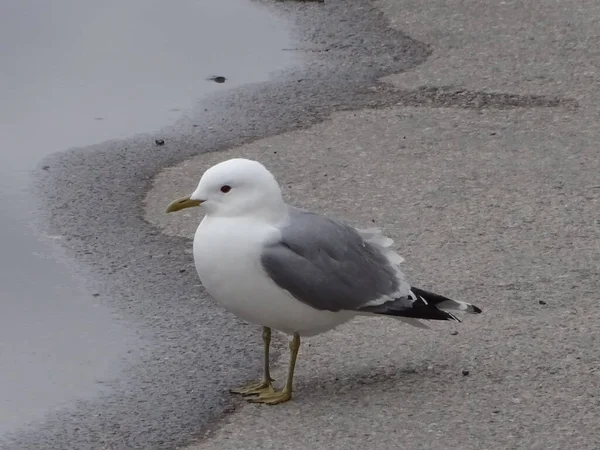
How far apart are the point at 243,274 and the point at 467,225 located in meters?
2.19

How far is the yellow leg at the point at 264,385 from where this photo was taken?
15.6 feet

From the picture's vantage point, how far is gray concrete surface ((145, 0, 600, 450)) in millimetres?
4531

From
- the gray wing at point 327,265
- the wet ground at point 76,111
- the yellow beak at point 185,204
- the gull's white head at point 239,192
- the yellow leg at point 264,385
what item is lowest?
the wet ground at point 76,111

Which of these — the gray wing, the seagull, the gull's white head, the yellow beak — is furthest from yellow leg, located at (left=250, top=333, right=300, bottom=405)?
the yellow beak

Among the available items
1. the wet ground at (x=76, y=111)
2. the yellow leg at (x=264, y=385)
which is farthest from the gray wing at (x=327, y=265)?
the wet ground at (x=76, y=111)

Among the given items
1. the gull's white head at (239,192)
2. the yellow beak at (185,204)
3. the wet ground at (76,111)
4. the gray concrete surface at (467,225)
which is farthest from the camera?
the wet ground at (76,111)

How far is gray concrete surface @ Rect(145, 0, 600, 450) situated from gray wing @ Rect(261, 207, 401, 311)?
352mm

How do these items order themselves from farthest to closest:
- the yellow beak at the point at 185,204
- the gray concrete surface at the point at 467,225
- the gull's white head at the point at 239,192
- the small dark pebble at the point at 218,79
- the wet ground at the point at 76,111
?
the small dark pebble at the point at 218,79, the wet ground at the point at 76,111, the yellow beak at the point at 185,204, the gull's white head at the point at 239,192, the gray concrete surface at the point at 467,225

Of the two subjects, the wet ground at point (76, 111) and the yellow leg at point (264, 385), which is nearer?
the yellow leg at point (264, 385)

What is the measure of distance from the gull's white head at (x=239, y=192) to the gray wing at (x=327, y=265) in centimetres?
12

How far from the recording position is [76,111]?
8492 mm

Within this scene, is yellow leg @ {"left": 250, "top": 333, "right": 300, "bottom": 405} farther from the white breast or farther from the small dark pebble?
the small dark pebble

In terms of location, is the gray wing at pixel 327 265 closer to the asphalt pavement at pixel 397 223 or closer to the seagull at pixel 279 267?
the seagull at pixel 279 267

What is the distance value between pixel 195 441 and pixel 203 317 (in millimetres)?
1162
